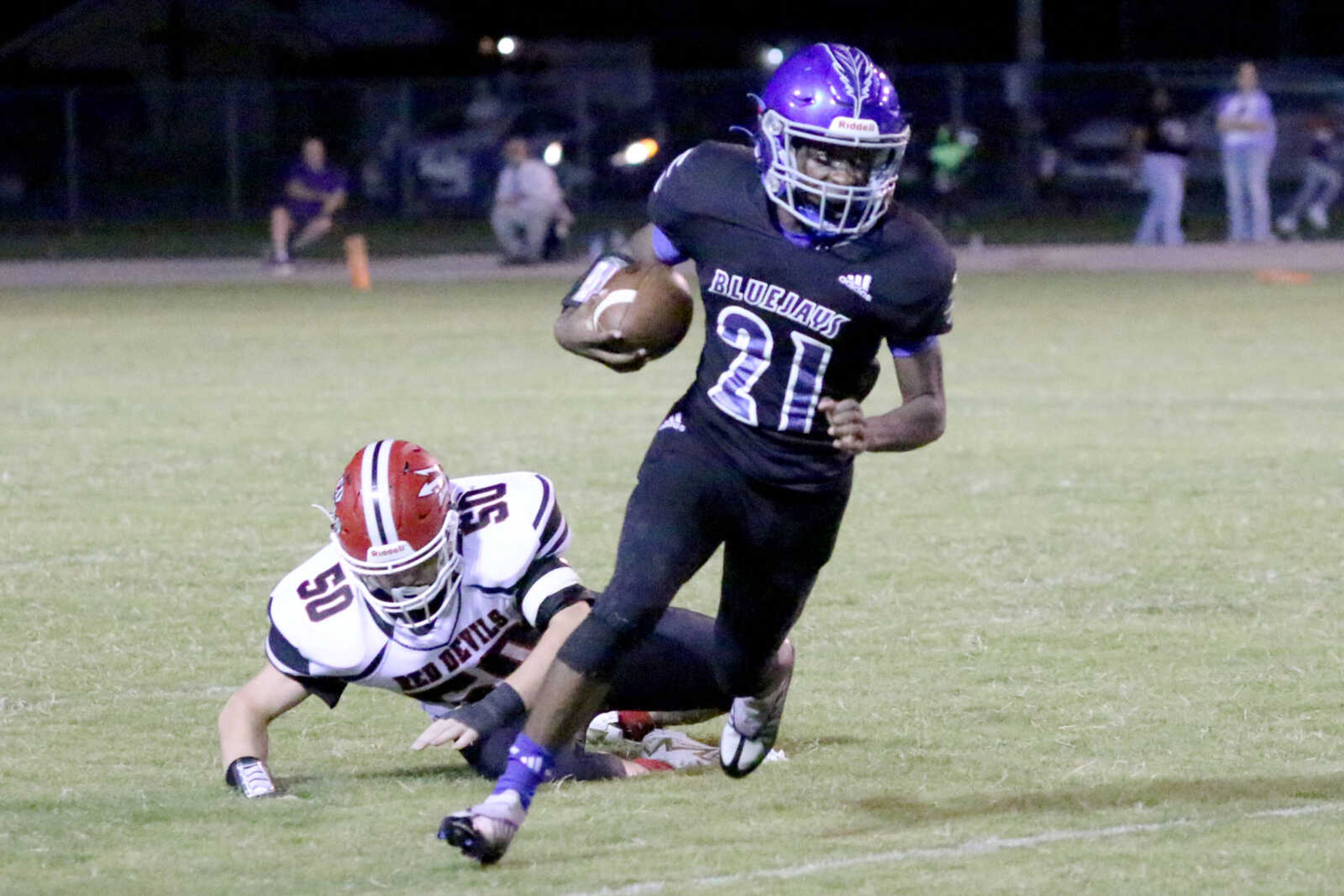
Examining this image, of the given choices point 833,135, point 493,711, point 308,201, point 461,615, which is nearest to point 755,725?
point 493,711

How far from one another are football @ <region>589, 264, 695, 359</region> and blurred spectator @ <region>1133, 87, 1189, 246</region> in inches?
751

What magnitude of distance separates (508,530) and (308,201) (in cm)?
2028

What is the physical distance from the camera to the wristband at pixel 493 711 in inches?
198

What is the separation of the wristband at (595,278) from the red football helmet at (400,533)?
19.5 inches

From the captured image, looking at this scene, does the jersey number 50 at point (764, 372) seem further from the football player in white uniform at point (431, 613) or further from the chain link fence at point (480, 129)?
the chain link fence at point (480, 129)

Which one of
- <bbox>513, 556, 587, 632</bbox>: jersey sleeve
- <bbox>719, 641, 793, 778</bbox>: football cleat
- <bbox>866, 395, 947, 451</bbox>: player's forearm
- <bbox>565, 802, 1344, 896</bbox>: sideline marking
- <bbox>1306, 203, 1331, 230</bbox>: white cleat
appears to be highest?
<bbox>866, 395, 947, 451</bbox>: player's forearm

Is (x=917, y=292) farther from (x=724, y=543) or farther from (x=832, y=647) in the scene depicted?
(x=832, y=647)

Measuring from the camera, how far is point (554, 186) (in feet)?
74.9

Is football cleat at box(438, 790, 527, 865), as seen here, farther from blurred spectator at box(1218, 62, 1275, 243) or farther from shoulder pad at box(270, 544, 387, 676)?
blurred spectator at box(1218, 62, 1275, 243)

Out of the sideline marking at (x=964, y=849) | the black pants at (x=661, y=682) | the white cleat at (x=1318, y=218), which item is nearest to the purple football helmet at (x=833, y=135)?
the black pants at (x=661, y=682)

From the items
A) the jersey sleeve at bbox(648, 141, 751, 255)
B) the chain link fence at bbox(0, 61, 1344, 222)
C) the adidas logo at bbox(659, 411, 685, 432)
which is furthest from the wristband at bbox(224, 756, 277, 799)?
the chain link fence at bbox(0, 61, 1344, 222)

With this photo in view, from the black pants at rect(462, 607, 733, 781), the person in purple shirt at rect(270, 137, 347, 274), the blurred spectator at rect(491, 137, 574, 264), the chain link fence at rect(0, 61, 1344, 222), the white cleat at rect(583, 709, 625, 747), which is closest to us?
the black pants at rect(462, 607, 733, 781)

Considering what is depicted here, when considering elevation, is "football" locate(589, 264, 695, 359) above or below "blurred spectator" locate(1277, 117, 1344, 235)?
above

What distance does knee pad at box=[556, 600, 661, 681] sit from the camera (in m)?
4.62
